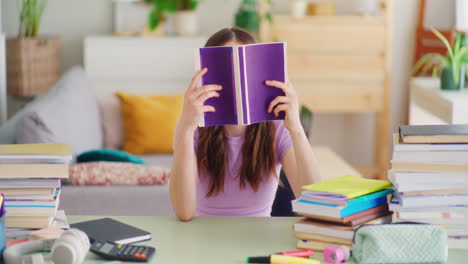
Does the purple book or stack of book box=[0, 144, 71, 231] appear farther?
the purple book

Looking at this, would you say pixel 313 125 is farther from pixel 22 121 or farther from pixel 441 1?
pixel 22 121

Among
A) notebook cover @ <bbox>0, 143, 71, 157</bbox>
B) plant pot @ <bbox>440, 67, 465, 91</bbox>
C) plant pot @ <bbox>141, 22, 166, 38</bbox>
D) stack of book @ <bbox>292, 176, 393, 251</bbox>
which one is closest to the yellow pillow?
plant pot @ <bbox>141, 22, 166, 38</bbox>

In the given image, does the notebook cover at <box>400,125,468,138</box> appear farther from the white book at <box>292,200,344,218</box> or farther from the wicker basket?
the wicker basket

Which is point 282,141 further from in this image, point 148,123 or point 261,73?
point 148,123

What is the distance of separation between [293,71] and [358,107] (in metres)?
0.51

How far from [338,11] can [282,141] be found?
3170mm

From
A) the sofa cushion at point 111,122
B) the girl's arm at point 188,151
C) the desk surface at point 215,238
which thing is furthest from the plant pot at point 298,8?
the desk surface at point 215,238

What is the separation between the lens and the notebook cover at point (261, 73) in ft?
5.23

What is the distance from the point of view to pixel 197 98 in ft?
5.27

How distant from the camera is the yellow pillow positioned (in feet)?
12.6

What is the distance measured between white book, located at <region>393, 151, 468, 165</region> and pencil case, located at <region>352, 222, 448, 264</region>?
0.15 m

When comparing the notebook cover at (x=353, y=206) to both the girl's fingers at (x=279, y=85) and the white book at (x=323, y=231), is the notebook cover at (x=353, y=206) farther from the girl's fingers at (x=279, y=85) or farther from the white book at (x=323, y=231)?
the girl's fingers at (x=279, y=85)

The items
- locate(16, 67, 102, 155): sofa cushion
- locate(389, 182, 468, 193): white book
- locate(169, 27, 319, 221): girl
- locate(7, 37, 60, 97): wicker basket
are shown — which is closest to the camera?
locate(389, 182, 468, 193): white book

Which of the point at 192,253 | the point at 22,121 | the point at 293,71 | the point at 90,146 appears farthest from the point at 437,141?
the point at 293,71
